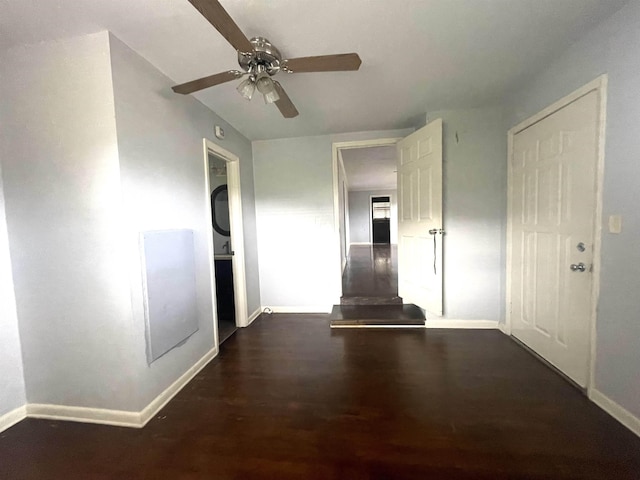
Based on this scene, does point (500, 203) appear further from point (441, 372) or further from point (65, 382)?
point (65, 382)

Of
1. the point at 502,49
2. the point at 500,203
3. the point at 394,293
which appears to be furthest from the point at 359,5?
the point at 394,293

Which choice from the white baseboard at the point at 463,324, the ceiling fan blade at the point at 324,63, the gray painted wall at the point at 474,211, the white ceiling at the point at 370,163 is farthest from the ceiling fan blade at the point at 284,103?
the white baseboard at the point at 463,324

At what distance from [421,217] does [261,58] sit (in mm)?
2222

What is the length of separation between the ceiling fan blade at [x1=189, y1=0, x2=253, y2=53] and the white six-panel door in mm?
2187

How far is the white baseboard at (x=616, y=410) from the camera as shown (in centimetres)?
146

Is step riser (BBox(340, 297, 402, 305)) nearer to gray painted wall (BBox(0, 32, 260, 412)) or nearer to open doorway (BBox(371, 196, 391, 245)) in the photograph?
gray painted wall (BBox(0, 32, 260, 412))

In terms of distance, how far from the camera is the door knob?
1767 mm

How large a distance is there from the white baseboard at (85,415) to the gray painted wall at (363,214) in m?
9.39

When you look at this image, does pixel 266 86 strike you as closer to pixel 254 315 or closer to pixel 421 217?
pixel 421 217

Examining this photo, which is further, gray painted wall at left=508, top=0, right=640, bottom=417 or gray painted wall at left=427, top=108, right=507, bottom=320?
gray painted wall at left=427, top=108, right=507, bottom=320

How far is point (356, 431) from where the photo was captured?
153 centimetres

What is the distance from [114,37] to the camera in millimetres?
1530

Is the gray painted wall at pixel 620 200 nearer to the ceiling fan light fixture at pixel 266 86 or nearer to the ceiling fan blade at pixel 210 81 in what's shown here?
the ceiling fan light fixture at pixel 266 86

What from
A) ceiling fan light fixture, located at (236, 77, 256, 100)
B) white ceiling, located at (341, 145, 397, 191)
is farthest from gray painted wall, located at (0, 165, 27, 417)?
white ceiling, located at (341, 145, 397, 191)
